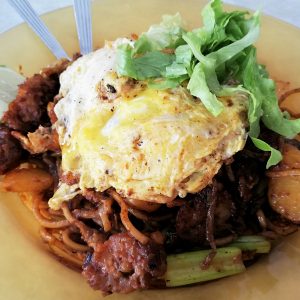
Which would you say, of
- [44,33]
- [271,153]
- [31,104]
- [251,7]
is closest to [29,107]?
[31,104]

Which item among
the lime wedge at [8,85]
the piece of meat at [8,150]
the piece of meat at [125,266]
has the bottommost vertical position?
the piece of meat at [125,266]

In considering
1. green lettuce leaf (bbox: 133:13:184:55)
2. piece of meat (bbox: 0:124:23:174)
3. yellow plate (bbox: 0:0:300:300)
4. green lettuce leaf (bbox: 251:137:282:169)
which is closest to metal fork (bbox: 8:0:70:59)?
yellow plate (bbox: 0:0:300:300)

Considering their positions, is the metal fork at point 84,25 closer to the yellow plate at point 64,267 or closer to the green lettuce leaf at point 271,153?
the yellow plate at point 64,267

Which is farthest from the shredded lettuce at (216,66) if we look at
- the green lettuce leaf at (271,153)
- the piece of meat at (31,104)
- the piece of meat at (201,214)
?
the piece of meat at (31,104)

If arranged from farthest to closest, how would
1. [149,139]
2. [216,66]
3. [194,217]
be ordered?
[194,217], [216,66], [149,139]

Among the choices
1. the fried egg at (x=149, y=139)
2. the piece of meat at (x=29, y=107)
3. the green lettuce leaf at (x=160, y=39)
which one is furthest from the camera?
the piece of meat at (x=29, y=107)

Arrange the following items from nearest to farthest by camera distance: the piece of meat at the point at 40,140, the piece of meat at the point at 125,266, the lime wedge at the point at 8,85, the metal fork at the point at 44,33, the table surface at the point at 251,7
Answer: the piece of meat at the point at 125,266 < the piece of meat at the point at 40,140 < the lime wedge at the point at 8,85 < the metal fork at the point at 44,33 < the table surface at the point at 251,7

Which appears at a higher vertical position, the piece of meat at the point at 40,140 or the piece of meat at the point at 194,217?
the piece of meat at the point at 40,140

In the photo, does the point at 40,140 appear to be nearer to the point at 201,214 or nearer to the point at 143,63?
the point at 143,63
